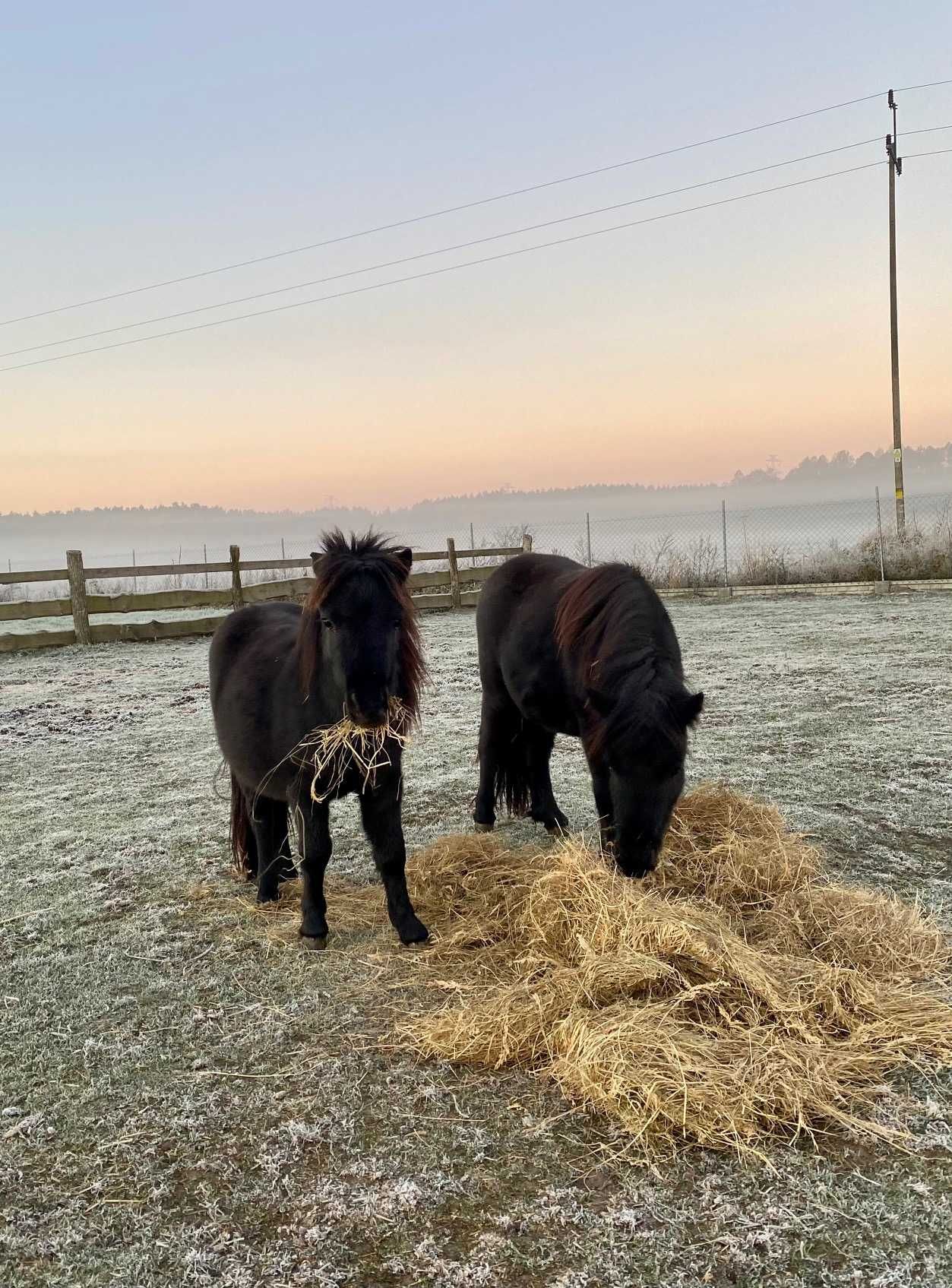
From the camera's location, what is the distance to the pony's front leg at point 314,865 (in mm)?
3146

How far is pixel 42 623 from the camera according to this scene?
55.6ft

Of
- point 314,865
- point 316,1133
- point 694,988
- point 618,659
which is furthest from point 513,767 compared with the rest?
point 316,1133

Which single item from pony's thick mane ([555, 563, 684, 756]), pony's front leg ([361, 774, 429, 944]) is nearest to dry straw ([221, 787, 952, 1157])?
pony's front leg ([361, 774, 429, 944])

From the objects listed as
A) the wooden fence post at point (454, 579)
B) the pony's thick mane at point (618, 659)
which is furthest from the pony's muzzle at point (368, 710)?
the wooden fence post at point (454, 579)

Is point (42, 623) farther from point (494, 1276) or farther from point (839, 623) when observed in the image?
point (494, 1276)

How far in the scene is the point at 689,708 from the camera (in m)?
3.02

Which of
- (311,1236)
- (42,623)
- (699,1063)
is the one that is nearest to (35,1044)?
(311,1236)

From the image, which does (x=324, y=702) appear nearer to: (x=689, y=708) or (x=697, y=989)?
(x=689, y=708)

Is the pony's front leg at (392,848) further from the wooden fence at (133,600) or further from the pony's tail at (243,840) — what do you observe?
the wooden fence at (133,600)

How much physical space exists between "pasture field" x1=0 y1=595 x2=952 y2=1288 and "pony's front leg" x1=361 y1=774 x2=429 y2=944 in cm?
15

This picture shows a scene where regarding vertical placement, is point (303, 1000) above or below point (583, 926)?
below

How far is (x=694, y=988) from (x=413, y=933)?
1.15 meters

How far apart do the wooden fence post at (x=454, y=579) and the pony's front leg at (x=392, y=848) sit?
13.7 meters

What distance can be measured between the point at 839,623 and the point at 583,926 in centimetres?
1029
